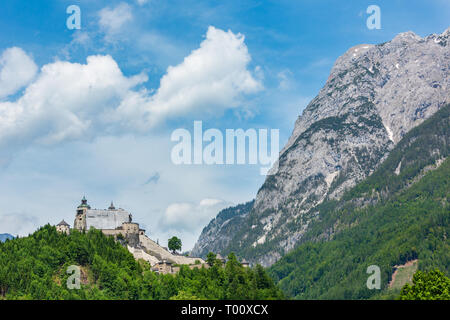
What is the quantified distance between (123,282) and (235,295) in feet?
99.3

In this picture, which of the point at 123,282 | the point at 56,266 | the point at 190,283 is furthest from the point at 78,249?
the point at 190,283

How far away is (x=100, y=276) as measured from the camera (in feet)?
561

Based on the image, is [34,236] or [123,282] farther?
[34,236]

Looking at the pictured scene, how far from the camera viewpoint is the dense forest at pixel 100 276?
527 feet

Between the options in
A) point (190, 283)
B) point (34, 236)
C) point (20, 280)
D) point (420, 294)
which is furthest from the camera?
point (34, 236)

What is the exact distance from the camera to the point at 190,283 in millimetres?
175125

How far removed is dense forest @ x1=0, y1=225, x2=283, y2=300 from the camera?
16050 cm
